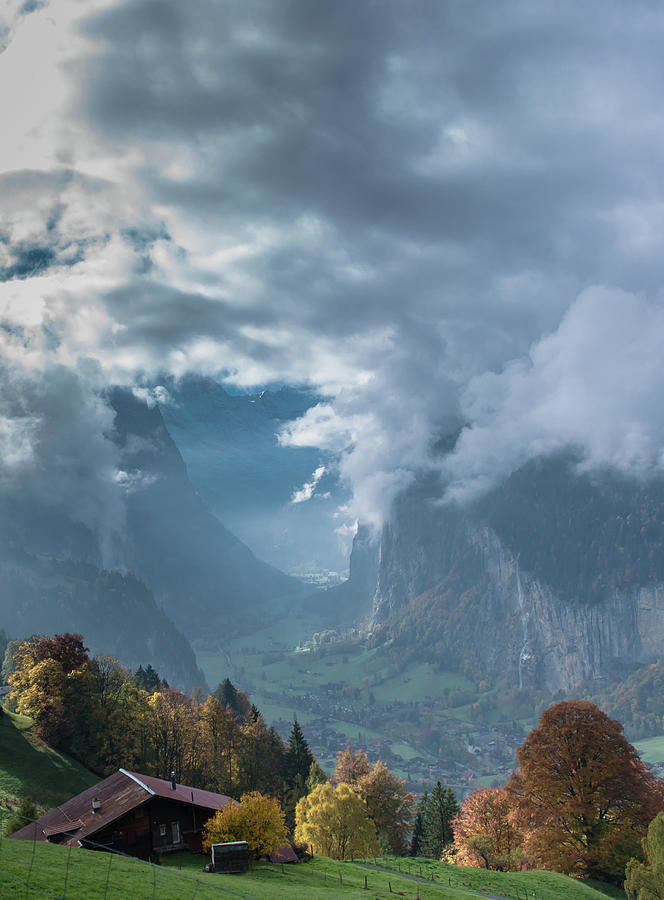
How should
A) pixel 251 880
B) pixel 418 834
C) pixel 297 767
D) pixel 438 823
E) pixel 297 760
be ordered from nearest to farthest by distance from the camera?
pixel 251 880 < pixel 438 823 < pixel 418 834 < pixel 297 767 < pixel 297 760

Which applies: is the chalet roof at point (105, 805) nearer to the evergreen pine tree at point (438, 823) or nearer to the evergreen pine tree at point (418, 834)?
the evergreen pine tree at point (438, 823)

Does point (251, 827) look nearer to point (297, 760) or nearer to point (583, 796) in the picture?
point (583, 796)

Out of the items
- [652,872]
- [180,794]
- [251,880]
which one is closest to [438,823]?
[652,872]

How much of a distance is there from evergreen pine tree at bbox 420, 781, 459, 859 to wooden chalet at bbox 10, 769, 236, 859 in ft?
148

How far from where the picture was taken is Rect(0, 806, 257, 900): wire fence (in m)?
24.9

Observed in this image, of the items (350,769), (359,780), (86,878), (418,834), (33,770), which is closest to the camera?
(86,878)

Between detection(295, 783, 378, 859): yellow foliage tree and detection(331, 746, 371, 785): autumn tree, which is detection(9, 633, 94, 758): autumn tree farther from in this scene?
detection(331, 746, 371, 785): autumn tree

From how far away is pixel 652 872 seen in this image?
126ft

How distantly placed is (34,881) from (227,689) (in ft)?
368

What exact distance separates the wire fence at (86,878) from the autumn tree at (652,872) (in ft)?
87.9

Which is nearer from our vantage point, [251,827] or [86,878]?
[86,878]

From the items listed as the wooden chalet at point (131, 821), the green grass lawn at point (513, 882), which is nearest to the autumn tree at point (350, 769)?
the green grass lawn at point (513, 882)

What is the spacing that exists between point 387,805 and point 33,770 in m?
46.4

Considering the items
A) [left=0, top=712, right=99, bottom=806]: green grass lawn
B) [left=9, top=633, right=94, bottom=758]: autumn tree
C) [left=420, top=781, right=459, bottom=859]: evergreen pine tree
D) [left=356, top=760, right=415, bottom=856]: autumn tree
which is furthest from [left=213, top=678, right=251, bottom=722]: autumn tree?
[left=0, top=712, right=99, bottom=806]: green grass lawn
